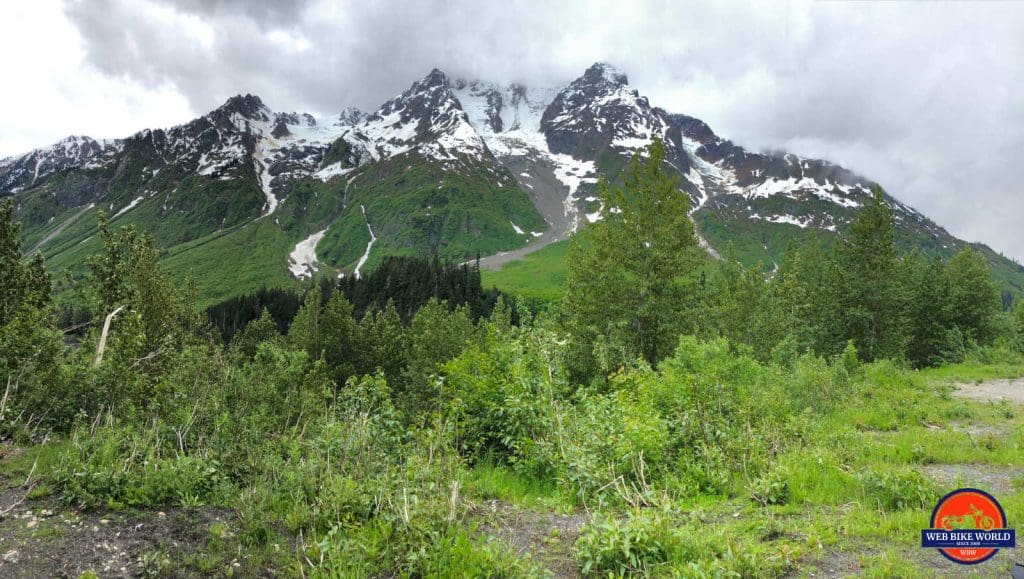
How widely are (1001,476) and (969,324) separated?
135ft

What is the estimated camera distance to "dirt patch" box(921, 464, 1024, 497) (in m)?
7.18

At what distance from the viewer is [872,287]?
3259cm

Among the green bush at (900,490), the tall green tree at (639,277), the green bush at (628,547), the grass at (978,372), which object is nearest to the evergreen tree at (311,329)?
the tall green tree at (639,277)

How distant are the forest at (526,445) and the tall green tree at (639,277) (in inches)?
3.1

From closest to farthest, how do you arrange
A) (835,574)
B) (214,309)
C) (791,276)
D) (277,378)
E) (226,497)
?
(835,574)
(226,497)
(277,378)
(791,276)
(214,309)

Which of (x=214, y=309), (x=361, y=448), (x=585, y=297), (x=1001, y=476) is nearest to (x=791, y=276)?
(x=585, y=297)

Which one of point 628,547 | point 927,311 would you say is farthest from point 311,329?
point 927,311

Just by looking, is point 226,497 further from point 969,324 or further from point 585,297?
point 969,324

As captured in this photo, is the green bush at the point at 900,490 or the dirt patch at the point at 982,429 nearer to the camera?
the green bush at the point at 900,490

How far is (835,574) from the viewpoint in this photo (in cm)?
505

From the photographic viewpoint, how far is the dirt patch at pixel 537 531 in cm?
580

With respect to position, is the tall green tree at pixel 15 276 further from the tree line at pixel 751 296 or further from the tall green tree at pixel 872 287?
the tall green tree at pixel 872 287

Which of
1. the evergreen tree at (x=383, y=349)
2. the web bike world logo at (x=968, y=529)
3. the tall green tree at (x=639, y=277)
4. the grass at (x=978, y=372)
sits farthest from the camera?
the evergreen tree at (x=383, y=349)

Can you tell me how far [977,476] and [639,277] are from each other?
10.4m
